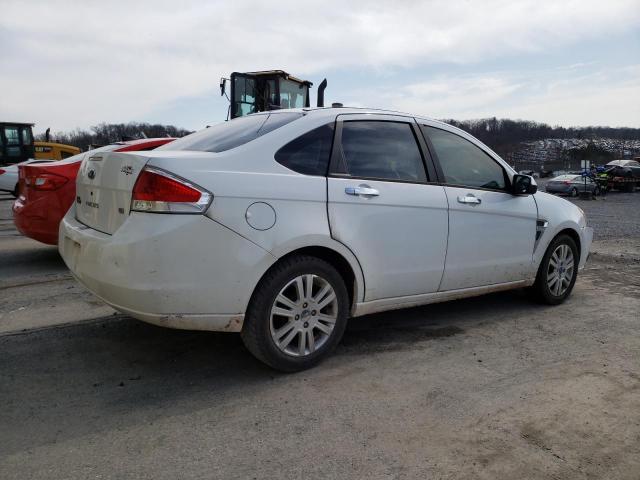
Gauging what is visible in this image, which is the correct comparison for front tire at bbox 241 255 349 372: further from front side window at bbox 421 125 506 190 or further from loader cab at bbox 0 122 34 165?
Answer: loader cab at bbox 0 122 34 165

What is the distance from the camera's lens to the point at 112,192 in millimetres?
3270

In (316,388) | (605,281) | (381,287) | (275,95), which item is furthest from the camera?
(275,95)

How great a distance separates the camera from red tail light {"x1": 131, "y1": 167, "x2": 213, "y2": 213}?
296 centimetres

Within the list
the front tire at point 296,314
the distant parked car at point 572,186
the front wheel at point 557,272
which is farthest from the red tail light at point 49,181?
the distant parked car at point 572,186

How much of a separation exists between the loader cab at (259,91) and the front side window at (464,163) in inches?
326

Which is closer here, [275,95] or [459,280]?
[459,280]

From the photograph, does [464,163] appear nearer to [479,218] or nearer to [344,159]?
[479,218]

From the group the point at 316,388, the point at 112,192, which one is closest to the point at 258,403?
the point at 316,388

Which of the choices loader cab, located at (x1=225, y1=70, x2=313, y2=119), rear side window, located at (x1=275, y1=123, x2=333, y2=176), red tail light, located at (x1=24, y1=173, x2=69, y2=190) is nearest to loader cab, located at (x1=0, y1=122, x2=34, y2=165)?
loader cab, located at (x1=225, y1=70, x2=313, y2=119)

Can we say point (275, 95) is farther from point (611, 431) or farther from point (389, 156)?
point (611, 431)

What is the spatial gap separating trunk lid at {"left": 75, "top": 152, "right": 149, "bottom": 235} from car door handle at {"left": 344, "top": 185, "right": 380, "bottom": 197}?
1268mm

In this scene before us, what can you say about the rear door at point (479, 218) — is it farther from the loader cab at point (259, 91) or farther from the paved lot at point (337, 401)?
the loader cab at point (259, 91)

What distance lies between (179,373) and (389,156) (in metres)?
2.06

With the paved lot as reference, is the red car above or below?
above
